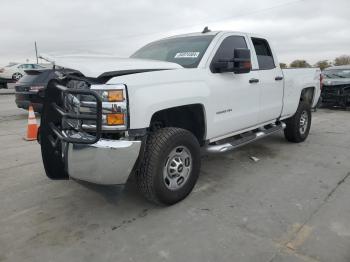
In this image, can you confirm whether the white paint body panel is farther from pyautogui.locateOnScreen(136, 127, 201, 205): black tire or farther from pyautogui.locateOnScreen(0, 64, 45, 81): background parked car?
pyautogui.locateOnScreen(0, 64, 45, 81): background parked car

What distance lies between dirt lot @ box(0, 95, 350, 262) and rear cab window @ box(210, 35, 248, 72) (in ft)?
5.11

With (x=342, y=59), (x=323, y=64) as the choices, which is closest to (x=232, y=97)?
(x=323, y=64)

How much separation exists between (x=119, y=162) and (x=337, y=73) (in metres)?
11.5

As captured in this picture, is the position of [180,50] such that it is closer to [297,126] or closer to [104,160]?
[104,160]

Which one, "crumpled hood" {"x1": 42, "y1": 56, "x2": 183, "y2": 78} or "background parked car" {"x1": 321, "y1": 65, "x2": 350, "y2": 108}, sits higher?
"crumpled hood" {"x1": 42, "y1": 56, "x2": 183, "y2": 78}

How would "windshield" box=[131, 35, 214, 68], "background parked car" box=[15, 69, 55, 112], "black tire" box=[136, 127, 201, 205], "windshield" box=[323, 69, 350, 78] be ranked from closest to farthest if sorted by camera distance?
"black tire" box=[136, 127, 201, 205]
"windshield" box=[131, 35, 214, 68]
"background parked car" box=[15, 69, 55, 112]
"windshield" box=[323, 69, 350, 78]

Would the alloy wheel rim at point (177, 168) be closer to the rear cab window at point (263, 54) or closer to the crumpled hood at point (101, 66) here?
the crumpled hood at point (101, 66)

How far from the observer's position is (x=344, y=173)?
4727mm

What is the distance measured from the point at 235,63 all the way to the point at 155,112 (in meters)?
1.34

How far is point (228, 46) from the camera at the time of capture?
459cm

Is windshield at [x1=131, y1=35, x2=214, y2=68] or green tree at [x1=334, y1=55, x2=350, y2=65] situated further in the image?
green tree at [x1=334, y1=55, x2=350, y2=65]

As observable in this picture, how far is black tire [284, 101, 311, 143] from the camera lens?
6.28 m

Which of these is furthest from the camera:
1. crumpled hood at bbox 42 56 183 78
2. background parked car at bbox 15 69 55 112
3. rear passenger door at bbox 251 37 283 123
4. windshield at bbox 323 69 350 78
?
windshield at bbox 323 69 350 78

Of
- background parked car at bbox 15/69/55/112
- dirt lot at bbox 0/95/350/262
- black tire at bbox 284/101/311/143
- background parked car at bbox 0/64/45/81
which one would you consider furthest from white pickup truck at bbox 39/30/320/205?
background parked car at bbox 0/64/45/81
